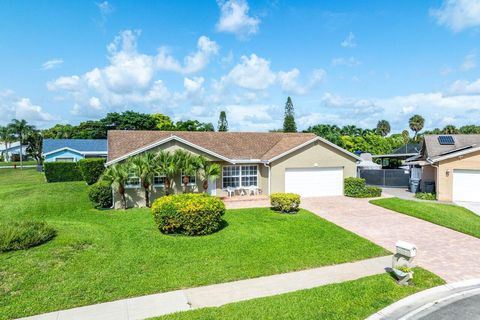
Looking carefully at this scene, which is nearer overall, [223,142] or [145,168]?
[145,168]

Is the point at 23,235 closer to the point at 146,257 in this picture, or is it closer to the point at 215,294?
the point at 146,257

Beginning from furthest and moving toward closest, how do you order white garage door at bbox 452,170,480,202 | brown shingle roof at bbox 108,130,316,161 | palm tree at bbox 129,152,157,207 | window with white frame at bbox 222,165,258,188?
window with white frame at bbox 222,165,258,188 < brown shingle roof at bbox 108,130,316,161 < white garage door at bbox 452,170,480,202 < palm tree at bbox 129,152,157,207

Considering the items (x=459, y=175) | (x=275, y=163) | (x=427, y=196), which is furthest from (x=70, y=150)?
(x=459, y=175)

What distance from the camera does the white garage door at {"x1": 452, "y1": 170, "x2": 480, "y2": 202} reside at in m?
23.0

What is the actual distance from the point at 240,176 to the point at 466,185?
1703 centimetres

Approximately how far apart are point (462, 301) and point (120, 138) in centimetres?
2271

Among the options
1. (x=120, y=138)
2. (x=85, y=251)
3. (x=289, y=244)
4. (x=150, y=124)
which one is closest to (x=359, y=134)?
(x=150, y=124)

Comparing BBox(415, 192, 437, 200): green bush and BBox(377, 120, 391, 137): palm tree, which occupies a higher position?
BBox(377, 120, 391, 137): palm tree

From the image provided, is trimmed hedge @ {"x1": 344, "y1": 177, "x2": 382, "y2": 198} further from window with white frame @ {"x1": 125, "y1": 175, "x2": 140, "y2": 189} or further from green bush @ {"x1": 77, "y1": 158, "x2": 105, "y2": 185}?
green bush @ {"x1": 77, "y1": 158, "x2": 105, "y2": 185}

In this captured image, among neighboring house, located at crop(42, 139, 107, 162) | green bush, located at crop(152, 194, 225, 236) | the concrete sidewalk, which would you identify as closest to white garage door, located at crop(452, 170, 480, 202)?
the concrete sidewalk

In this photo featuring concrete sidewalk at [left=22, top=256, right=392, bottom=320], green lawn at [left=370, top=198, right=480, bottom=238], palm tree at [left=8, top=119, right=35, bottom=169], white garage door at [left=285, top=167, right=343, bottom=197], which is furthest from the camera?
palm tree at [left=8, top=119, right=35, bottom=169]

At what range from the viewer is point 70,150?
4050cm

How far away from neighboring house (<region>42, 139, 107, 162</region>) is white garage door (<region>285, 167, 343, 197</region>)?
28.8 metres

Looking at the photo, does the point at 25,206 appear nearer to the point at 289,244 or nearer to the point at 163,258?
the point at 163,258
